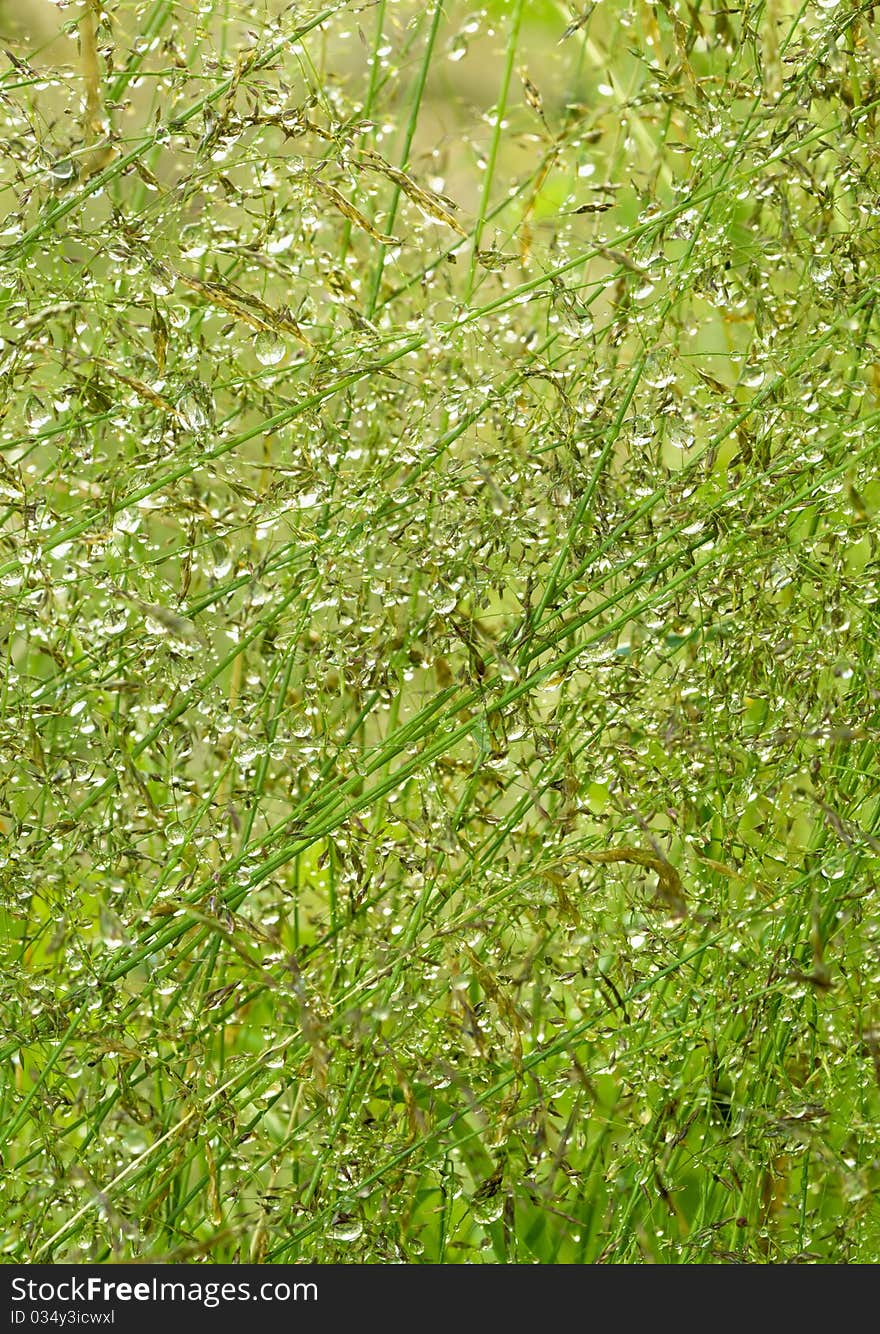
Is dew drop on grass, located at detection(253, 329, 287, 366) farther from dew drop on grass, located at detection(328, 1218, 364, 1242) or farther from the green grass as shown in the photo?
dew drop on grass, located at detection(328, 1218, 364, 1242)

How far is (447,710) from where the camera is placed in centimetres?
80

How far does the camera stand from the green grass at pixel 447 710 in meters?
0.74

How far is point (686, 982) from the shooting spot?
0.81 metres

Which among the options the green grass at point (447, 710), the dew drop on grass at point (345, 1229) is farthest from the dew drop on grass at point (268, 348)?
the dew drop on grass at point (345, 1229)

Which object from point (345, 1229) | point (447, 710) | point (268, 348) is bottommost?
point (345, 1229)

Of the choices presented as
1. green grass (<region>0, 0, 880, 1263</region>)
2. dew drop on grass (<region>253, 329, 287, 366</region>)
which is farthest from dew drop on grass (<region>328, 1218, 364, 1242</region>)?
dew drop on grass (<region>253, 329, 287, 366</region>)

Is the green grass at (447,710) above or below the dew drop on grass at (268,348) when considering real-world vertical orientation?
below

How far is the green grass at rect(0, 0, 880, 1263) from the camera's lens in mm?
741

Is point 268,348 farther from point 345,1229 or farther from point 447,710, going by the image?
point 345,1229

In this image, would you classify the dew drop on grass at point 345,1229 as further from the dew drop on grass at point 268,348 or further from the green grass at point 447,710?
the dew drop on grass at point 268,348

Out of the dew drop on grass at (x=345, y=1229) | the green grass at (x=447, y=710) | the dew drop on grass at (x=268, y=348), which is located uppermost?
the dew drop on grass at (x=268, y=348)

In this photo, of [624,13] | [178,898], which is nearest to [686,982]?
[178,898]

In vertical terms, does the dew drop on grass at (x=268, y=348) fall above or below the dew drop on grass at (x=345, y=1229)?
above

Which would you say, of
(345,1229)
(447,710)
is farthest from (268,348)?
(345,1229)
